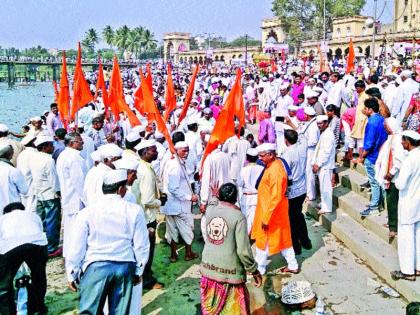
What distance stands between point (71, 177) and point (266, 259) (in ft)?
9.26

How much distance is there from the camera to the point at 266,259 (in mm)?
5695

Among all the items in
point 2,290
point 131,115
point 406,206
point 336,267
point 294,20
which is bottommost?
point 336,267

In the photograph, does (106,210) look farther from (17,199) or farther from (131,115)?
(131,115)

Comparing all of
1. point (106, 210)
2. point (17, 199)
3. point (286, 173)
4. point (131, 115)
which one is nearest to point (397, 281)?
point (286, 173)

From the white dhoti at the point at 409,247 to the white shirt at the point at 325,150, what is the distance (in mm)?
2301

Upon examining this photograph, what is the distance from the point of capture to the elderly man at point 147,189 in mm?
5414

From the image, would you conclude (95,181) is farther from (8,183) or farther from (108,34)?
(108,34)

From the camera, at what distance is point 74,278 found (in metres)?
3.83

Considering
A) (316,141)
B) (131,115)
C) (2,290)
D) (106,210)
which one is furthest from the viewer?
(131,115)

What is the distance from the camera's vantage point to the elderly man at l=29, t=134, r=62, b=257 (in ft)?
20.8

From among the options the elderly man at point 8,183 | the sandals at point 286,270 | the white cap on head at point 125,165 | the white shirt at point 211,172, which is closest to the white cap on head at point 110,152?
the white cap on head at point 125,165

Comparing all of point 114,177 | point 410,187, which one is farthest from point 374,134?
point 114,177

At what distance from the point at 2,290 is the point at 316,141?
16.8ft

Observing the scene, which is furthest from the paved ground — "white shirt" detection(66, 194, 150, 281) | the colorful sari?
"white shirt" detection(66, 194, 150, 281)
